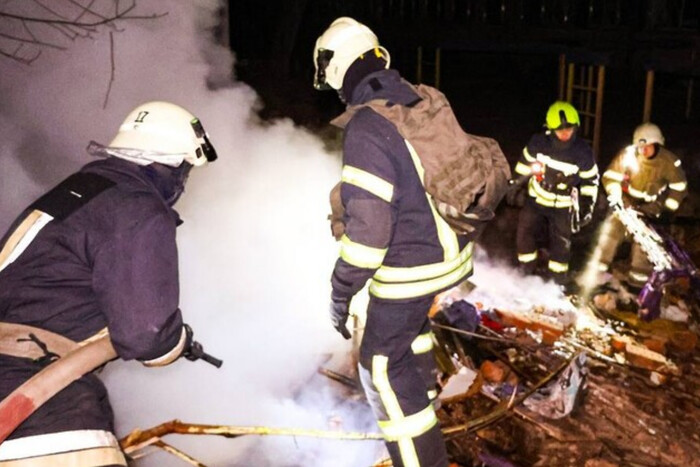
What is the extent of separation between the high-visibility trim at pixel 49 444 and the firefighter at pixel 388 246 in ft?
4.49

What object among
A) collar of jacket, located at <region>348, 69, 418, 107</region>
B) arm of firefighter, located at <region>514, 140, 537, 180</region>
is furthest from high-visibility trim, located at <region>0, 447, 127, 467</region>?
arm of firefighter, located at <region>514, 140, 537, 180</region>

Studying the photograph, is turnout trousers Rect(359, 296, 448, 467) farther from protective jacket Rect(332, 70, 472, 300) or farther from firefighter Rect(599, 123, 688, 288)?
firefighter Rect(599, 123, 688, 288)

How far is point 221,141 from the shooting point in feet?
24.2

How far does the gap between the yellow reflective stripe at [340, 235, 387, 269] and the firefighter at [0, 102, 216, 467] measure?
0.90m

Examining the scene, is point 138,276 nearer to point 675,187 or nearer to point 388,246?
point 388,246

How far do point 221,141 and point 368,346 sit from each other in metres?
4.76

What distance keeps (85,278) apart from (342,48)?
179cm

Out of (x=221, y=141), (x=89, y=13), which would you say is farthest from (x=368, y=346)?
(x=89, y=13)

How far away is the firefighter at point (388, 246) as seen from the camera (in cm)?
292

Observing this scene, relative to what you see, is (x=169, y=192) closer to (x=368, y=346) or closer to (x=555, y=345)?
(x=368, y=346)

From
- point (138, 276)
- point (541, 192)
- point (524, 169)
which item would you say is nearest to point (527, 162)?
point (524, 169)

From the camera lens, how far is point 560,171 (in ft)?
21.7

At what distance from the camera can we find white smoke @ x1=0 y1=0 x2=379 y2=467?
466 centimetres

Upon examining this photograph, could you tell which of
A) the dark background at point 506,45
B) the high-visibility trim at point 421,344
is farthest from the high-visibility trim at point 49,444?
the dark background at point 506,45
